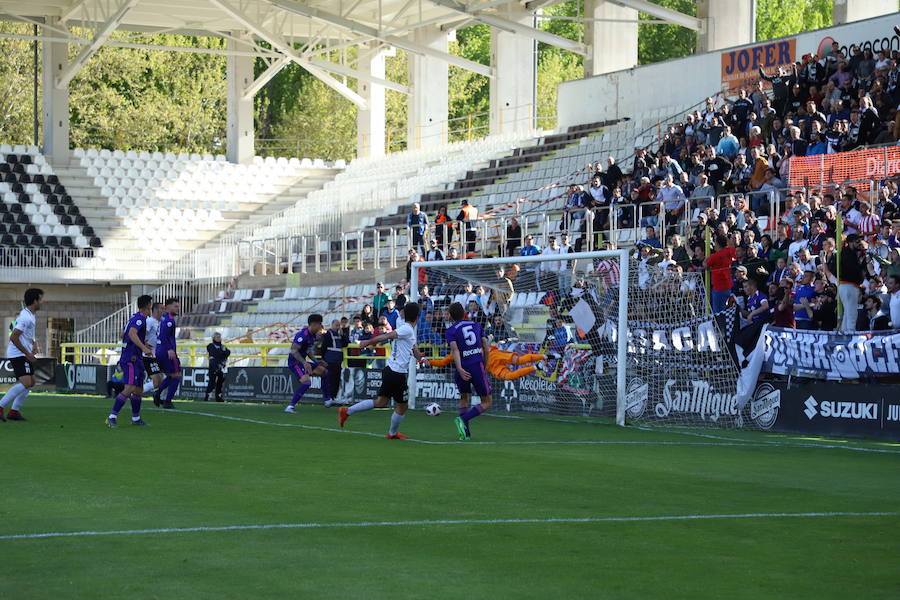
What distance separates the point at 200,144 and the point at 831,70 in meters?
47.8

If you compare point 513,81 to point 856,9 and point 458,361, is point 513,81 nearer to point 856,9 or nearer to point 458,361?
point 856,9

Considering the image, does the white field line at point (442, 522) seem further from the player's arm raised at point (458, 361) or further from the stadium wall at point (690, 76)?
the stadium wall at point (690, 76)

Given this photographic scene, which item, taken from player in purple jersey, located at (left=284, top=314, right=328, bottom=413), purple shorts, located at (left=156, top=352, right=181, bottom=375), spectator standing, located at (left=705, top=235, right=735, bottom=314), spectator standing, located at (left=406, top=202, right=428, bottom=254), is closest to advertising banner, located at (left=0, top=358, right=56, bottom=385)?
spectator standing, located at (left=406, top=202, right=428, bottom=254)

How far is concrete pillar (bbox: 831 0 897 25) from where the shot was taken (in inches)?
1335

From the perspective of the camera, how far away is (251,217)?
4797cm

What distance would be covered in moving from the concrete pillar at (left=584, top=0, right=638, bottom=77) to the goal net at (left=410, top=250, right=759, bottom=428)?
19.4m

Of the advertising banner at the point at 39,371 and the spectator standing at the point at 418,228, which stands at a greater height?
the spectator standing at the point at 418,228

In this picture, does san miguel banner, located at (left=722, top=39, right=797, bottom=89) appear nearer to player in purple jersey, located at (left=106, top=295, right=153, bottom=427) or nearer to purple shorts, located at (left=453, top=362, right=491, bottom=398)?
purple shorts, located at (left=453, top=362, right=491, bottom=398)

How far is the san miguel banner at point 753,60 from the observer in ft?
112

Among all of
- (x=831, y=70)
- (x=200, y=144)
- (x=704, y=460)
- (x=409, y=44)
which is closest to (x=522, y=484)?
(x=704, y=460)

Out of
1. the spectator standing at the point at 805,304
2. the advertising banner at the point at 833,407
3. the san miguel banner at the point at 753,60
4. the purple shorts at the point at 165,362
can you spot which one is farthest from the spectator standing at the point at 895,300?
the san miguel banner at the point at 753,60

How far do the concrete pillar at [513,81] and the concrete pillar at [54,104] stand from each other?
1521 centimetres

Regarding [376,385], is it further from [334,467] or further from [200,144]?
[200,144]

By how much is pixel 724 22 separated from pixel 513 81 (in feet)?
31.0
